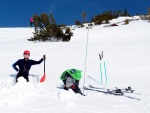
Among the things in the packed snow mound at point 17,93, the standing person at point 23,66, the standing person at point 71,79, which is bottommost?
the packed snow mound at point 17,93

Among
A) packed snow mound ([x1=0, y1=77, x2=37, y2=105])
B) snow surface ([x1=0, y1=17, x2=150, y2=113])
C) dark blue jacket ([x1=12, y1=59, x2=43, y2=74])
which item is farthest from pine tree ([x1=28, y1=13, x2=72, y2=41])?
packed snow mound ([x1=0, y1=77, x2=37, y2=105])

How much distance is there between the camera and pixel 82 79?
1039 centimetres

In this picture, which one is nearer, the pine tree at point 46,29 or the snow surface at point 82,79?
the snow surface at point 82,79

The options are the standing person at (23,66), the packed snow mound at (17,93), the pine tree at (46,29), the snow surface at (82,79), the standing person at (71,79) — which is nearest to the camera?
the snow surface at (82,79)

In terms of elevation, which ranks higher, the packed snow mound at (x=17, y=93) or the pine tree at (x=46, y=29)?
the pine tree at (x=46, y=29)

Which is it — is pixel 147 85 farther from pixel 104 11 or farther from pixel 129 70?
pixel 104 11

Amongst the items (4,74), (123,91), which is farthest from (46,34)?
(123,91)

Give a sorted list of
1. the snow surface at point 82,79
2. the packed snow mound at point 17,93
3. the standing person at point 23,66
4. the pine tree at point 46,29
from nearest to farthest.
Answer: the snow surface at point 82,79 < the packed snow mound at point 17,93 < the standing person at point 23,66 < the pine tree at point 46,29

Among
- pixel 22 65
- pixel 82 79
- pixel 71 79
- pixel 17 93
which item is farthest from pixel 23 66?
pixel 17 93

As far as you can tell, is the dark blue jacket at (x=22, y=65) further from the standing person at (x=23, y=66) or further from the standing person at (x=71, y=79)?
the standing person at (x=71, y=79)

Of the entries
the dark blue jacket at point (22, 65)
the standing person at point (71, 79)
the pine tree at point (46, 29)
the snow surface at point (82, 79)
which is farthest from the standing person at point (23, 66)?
the pine tree at point (46, 29)

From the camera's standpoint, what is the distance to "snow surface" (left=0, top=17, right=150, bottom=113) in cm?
657

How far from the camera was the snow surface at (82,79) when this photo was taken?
6566 millimetres

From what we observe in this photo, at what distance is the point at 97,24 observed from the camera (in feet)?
107
